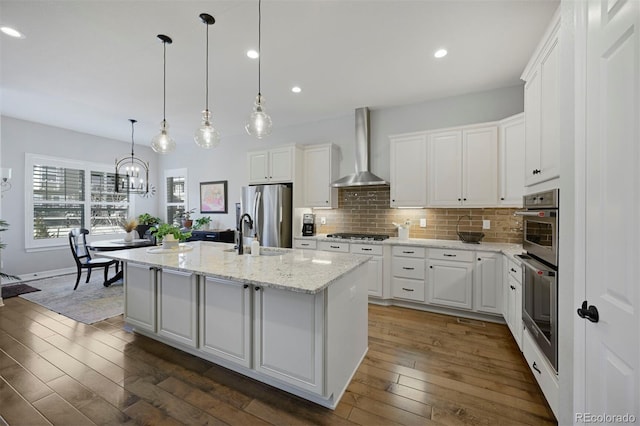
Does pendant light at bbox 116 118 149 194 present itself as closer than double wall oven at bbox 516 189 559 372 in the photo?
No

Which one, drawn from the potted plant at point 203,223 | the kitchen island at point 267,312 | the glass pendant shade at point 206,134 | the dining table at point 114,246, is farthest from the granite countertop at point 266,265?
the potted plant at point 203,223

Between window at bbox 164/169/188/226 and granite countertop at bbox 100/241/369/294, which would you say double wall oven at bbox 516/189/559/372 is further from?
window at bbox 164/169/188/226

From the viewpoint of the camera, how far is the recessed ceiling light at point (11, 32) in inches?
91.9

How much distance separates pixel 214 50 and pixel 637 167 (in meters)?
3.16

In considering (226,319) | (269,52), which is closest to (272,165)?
(269,52)

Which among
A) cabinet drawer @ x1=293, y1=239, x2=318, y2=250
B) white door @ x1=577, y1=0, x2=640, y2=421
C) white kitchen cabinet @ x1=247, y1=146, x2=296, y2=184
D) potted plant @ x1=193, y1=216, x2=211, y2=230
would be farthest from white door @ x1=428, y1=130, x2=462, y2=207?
potted plant @ x1=193, y1=216, x2=211, y2=230

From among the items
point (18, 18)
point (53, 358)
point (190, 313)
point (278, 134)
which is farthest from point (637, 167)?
point (278, 134)

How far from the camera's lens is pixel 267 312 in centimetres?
183

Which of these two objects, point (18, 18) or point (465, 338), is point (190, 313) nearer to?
point (465, 338)

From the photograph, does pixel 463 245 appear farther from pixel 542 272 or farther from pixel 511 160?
pixel 542 272

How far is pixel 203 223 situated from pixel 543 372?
19.2 feet

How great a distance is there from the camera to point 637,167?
875 millimetres

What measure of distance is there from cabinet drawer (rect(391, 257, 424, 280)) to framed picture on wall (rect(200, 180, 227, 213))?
403 cm

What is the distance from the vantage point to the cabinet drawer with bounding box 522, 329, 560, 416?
157 centimetres
